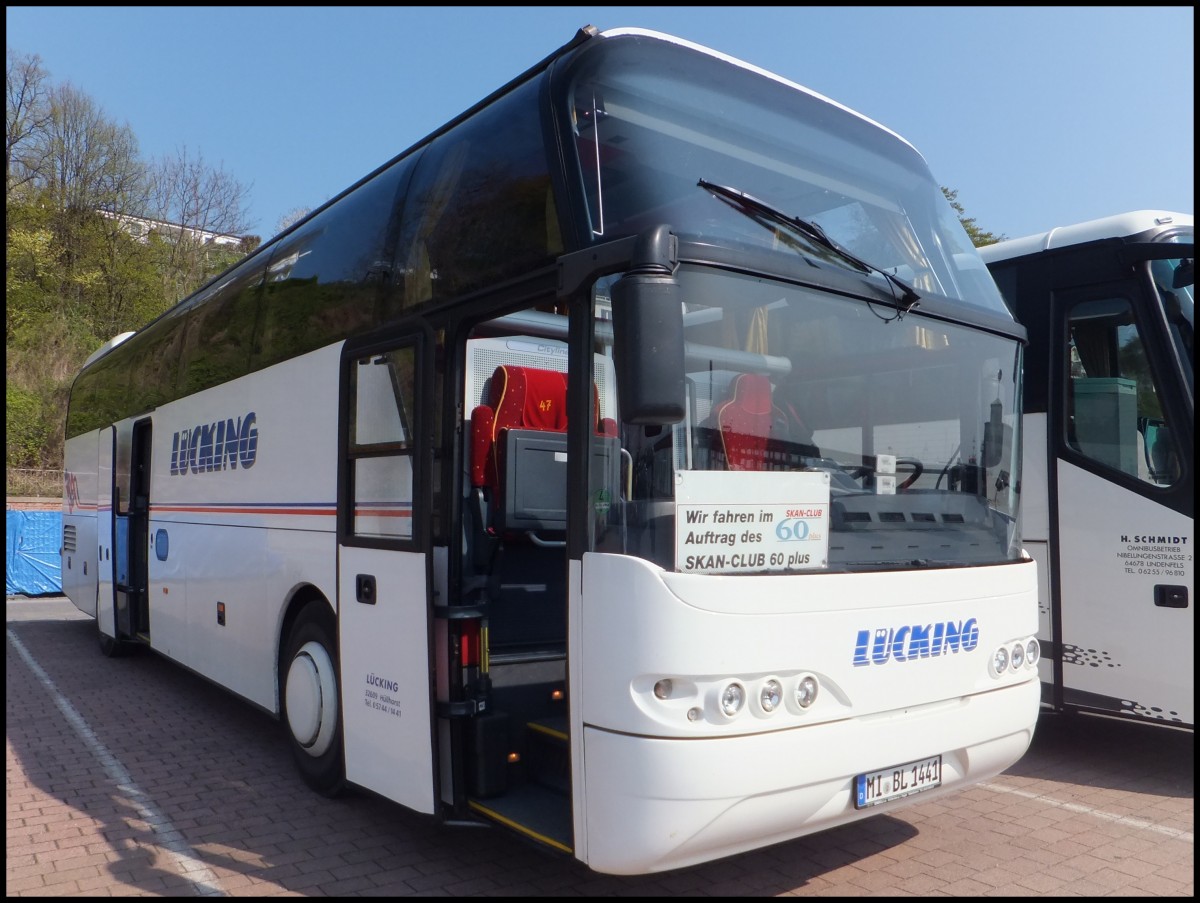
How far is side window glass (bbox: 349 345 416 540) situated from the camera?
4.78 m

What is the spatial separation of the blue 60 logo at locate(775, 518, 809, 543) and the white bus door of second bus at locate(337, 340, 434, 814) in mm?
1704

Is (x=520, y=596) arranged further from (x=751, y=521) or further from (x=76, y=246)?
(x=76, y=246)

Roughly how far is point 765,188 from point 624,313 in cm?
127

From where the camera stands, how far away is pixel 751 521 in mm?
3629

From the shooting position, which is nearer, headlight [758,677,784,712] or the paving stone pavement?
headlight [758,677,784,712]

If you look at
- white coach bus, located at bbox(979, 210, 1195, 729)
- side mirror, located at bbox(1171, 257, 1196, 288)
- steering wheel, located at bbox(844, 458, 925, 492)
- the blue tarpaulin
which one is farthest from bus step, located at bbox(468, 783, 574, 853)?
the blue tarpaulin

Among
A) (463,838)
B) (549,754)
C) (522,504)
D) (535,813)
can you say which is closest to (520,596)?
(522,504)

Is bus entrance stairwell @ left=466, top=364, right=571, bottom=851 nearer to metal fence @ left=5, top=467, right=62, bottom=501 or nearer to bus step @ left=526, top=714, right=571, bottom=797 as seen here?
bus step @ left=526, top=714, right=571, bottom=797

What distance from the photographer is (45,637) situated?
44.1ft

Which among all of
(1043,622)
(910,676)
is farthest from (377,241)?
(1043,622)

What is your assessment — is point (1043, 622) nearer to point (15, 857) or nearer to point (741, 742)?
point (741, 742)

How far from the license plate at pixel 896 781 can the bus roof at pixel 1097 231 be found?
3871 millimetres

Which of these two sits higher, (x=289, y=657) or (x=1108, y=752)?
(x=289, y=657)

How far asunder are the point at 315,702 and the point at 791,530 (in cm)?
323
